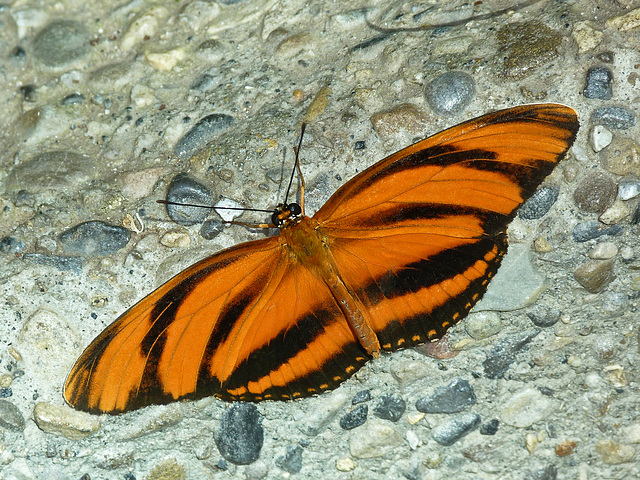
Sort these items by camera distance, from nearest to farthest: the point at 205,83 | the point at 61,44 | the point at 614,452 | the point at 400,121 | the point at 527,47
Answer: the point at 614,452 → the point at 527,47 → the point at 400,121 → the point at 205,83 → the point at 61,44

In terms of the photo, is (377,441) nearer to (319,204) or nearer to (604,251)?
(319,204)

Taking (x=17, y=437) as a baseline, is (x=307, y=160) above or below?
above

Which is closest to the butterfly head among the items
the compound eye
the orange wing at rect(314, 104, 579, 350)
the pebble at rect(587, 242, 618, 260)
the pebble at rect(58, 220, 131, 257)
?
the compound eye

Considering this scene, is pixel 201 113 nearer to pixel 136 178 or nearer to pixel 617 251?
pixel 136 178

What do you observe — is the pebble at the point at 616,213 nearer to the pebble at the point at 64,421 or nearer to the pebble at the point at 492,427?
the pebble at the point at 492,427

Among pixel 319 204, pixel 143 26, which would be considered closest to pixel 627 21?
pixel 319 204

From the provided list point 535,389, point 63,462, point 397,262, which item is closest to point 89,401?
point 63,462
